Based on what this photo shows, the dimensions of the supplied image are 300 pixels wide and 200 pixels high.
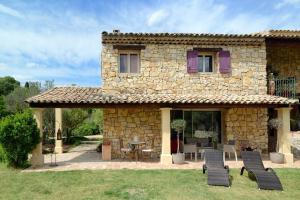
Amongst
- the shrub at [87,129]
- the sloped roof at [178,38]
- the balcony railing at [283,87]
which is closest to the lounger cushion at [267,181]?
the balcony railing at [283,87]

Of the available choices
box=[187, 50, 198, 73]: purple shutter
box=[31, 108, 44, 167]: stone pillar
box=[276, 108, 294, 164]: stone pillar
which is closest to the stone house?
box=[187, 50, 198, 73]: purple shutter

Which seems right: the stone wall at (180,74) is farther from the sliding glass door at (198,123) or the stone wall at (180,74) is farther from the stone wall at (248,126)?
the sliding glass door at (198,123)

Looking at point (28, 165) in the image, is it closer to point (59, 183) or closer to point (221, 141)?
point (59, 183)

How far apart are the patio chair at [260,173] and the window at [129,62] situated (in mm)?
7445

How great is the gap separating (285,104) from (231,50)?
4126 mm

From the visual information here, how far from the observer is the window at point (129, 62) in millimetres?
15742

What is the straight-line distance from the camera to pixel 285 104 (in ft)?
45.9

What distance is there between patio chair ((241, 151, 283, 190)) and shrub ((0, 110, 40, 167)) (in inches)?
353

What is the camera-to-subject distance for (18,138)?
12.3m

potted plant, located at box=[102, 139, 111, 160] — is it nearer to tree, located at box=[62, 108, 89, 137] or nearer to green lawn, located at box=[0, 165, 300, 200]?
green lawn, located at box=[0, 165, 300, 200]

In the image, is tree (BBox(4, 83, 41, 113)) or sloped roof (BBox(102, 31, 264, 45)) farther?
tree (BBox(4, 83, 41, 113))

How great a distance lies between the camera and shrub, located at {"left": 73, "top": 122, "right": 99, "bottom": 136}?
107 ft

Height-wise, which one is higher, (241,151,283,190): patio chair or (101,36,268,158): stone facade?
(101,36,268,158): stone facade

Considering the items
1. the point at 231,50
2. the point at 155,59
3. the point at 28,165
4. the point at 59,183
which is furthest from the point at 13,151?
the point at 231,50
